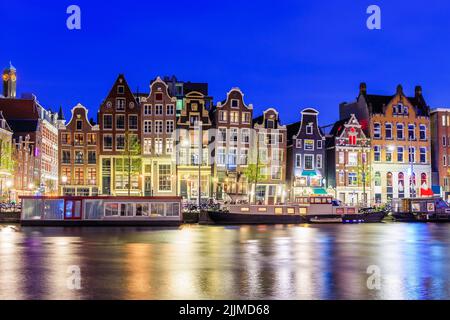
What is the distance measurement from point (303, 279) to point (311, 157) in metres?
72.6

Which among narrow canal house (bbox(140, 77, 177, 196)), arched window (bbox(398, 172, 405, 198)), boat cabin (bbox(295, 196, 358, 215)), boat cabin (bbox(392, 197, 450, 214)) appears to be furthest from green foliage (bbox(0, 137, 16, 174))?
arched window (bbox(398, 172, 405, 198))

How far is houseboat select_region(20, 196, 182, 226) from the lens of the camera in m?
57.9

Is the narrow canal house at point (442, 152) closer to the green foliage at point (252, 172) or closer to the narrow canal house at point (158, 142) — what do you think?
the green foliage at point (252, 172)

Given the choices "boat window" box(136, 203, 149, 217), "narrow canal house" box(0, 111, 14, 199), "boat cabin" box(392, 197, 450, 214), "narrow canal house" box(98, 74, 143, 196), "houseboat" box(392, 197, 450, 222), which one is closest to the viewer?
"boat window" box(136, 203, 149, 217)

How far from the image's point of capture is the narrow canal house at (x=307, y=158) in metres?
92.2

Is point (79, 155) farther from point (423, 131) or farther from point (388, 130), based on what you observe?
point (423, 131)

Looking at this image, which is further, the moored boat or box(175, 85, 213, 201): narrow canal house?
box(175, 85, 213, 201): narrow canal house

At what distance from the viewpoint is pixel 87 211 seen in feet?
192

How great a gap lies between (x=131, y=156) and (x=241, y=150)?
51.8ft

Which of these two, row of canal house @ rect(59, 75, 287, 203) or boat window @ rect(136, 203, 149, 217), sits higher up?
row of canal house @ rect(59, 75, 287, 203)

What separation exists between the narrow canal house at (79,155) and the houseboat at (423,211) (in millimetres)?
41093

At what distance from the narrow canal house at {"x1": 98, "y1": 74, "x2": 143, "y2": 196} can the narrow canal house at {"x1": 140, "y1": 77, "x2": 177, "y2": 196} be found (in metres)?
1.20

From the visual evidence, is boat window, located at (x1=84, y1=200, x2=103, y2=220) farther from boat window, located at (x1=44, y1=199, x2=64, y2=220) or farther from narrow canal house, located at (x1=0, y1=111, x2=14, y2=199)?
narrow canal house, located at (x1=0, y1=111, x2=14, y2=199)
